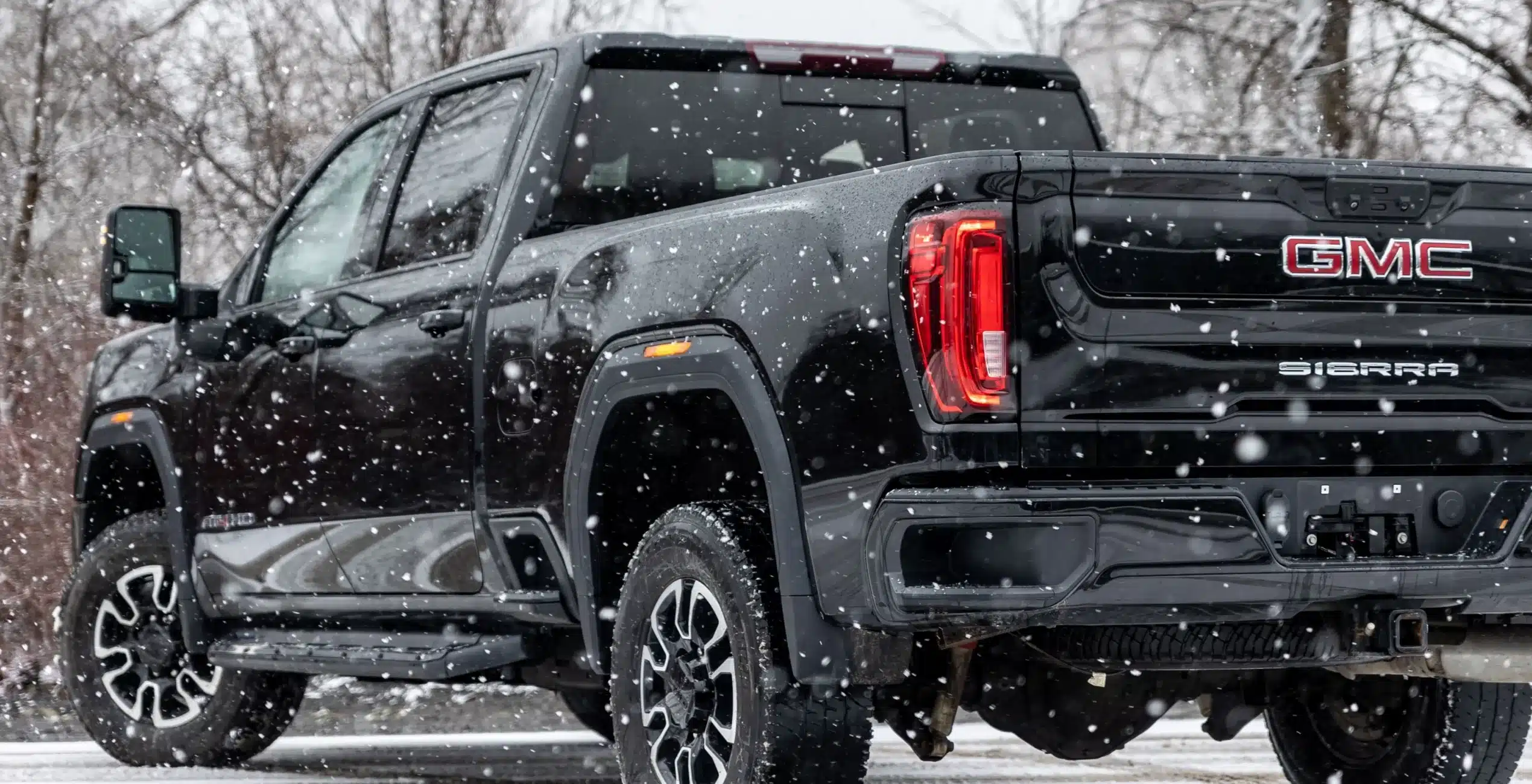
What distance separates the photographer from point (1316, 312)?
12.7 feet

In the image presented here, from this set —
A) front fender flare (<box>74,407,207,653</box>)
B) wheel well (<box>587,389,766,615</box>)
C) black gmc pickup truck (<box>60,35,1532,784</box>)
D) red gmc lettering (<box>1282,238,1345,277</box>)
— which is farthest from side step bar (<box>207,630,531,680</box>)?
red gmc lettering (<box>1282,238,1345,277</box>)

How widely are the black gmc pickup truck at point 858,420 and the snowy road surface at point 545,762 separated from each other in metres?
0.59

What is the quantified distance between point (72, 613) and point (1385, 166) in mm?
4789

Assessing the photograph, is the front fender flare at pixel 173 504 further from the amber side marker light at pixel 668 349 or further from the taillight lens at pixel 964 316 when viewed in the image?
the taillight lens at pixel 964 316

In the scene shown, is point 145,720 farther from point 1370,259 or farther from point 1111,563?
point 1370,259

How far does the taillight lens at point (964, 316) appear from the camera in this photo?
146 inches

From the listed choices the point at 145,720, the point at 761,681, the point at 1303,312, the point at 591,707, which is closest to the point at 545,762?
the point at 591,707

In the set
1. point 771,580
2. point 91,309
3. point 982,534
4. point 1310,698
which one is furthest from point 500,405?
point 91,309

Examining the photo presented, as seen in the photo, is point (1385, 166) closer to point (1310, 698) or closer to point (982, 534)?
point (982, 534)

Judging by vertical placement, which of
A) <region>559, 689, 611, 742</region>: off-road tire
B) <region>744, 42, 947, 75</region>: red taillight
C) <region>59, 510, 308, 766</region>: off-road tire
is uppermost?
<region>744, 42, 947, 75</region>: red taillight

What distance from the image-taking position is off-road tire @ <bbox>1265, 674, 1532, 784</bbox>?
501 cm

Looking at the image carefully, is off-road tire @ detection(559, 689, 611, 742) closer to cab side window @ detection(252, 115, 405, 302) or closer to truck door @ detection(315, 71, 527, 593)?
truck door @ detection(315, 71, 527, 593)

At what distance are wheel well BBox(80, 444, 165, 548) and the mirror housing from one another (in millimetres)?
777

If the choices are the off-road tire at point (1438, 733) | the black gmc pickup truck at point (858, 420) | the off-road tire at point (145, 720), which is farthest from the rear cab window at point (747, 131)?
the off-road tire at point (145, 720)
